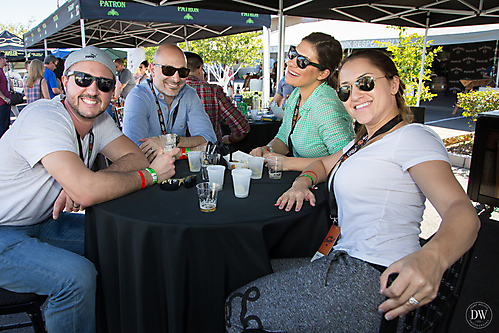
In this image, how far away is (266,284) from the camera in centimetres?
148

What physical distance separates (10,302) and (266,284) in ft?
4.39

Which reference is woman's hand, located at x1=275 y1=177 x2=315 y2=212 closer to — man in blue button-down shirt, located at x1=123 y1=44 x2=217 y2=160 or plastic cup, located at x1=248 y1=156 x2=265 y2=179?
plastic cup, located at x1=248 y1=156 x2=265 y2=179

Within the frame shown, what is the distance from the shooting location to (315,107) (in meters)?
2.60

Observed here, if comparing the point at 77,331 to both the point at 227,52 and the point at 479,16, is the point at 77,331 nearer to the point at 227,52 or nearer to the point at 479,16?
the point at 479,16

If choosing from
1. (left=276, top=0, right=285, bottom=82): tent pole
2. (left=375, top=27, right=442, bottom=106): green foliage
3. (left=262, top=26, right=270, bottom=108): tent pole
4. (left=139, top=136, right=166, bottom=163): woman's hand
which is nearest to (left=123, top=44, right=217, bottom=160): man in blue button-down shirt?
(left=139, top=136, right=166, bottom=163): woman's hand

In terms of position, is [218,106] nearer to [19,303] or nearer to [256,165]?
[256,165]

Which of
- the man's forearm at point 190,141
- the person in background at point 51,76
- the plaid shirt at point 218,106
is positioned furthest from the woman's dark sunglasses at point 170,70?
the person in background at point 51,76

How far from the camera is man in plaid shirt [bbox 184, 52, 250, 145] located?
4.48m

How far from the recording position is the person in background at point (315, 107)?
2479mm

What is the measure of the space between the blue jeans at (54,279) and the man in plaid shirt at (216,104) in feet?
10.1

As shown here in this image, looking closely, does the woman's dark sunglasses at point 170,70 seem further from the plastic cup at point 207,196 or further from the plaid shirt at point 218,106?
the plastic cup at point 207,196

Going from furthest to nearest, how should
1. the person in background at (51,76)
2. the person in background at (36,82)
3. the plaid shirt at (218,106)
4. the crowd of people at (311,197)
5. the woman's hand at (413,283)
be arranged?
1. the person in background at (51,76)
2. the person in background at (36,82)
3. the plaid shirt at (218,106)
4. the crowd of people at (311,197)
5. the woman's hand at (413,283)

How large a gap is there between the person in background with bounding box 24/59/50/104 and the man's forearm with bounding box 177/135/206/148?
714 cm

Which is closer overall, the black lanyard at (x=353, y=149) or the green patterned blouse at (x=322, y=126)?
the black lanyard at (x=353, y=149)
